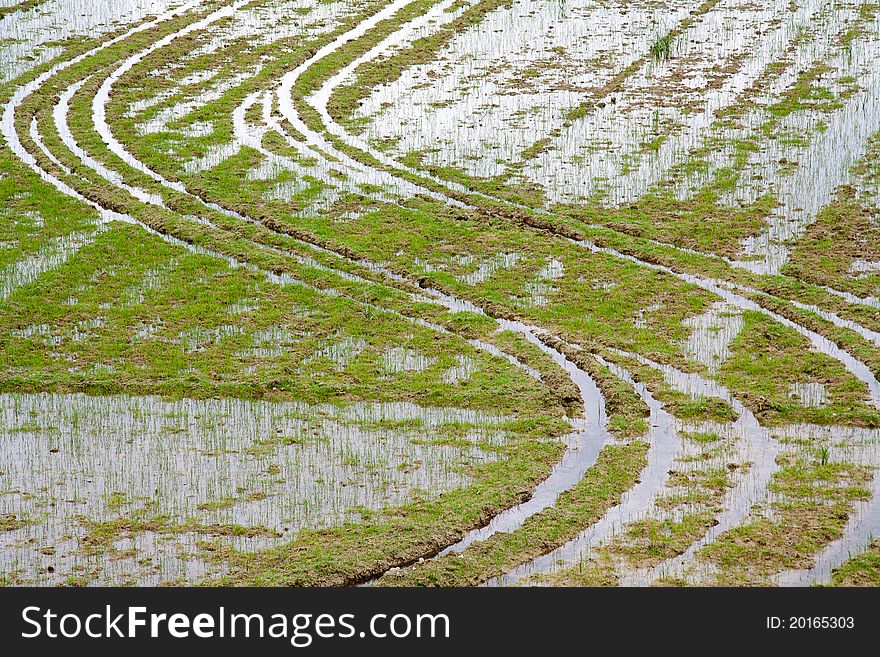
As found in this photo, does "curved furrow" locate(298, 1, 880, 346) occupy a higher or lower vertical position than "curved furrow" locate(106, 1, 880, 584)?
higher

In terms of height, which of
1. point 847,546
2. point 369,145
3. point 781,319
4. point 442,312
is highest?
point 369,145

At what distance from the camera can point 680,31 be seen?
33094mm

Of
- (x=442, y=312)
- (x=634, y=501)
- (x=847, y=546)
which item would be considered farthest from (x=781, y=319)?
(x=847, y=546)

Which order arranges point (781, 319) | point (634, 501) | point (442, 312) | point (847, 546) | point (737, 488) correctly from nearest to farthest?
point (847, 546), point (634, 501), point (737, 488), point (781, 319), point (442, 312)

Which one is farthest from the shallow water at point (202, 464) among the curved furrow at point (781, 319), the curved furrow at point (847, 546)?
the curved furrow at point (781, 319)

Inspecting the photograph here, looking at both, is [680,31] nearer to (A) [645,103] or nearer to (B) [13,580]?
(A) [645,103]

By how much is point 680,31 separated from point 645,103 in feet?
22.6

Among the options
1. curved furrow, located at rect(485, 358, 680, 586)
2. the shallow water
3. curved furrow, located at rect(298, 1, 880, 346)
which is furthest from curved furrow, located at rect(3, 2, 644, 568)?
curved furrow, located at rect(298, 1, 880, 346)

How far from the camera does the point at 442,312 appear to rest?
17906mm

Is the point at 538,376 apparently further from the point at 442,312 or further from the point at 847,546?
the point at 847,546

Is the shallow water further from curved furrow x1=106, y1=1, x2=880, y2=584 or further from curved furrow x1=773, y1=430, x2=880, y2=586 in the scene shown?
curved furrow x1=773, y1=430, x2=880, y2=586

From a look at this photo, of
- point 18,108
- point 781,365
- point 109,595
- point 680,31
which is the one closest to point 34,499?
point 109,595

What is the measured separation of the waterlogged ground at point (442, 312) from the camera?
486 inches

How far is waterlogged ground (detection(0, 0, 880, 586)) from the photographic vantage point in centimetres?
1234
